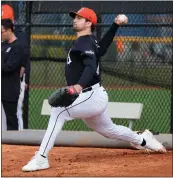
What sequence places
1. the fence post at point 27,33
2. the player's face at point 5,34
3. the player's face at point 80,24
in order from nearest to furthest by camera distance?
1. the player's face at point 80,24
2. the player's face at point 5,34
3. the fence post at point 27,33

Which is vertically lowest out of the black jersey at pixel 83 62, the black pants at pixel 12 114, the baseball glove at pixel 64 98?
the black pants at pixel 12 114

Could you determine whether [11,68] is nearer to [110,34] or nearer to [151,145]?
[110,34]

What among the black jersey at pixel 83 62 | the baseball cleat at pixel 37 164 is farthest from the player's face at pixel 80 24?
the baseball cleat at pixel 37 164

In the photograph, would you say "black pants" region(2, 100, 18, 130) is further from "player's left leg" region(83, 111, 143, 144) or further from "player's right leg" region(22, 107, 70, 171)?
"player's right leg" region(22, 107, 70, 171)

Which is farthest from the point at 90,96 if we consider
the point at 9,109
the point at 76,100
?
the point at 9,109

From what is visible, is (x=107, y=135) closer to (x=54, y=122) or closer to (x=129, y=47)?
(x=54, y=122)

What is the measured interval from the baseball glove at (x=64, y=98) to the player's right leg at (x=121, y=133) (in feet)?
1.61

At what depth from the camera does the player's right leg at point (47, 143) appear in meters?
5.61

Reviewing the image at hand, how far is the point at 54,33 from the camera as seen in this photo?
31.1ft

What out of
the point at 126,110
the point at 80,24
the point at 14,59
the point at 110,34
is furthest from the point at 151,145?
the point at 14,59

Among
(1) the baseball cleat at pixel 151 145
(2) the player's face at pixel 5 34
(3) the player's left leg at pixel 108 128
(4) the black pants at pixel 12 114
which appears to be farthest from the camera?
(4) the black pants at pixel 12 114

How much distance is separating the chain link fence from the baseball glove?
10.2 ft

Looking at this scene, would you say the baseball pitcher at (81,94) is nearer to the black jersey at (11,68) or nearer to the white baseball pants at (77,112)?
the white baseball pants at (77,112)

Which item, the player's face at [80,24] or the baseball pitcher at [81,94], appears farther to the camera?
the player's face at [80,24]
